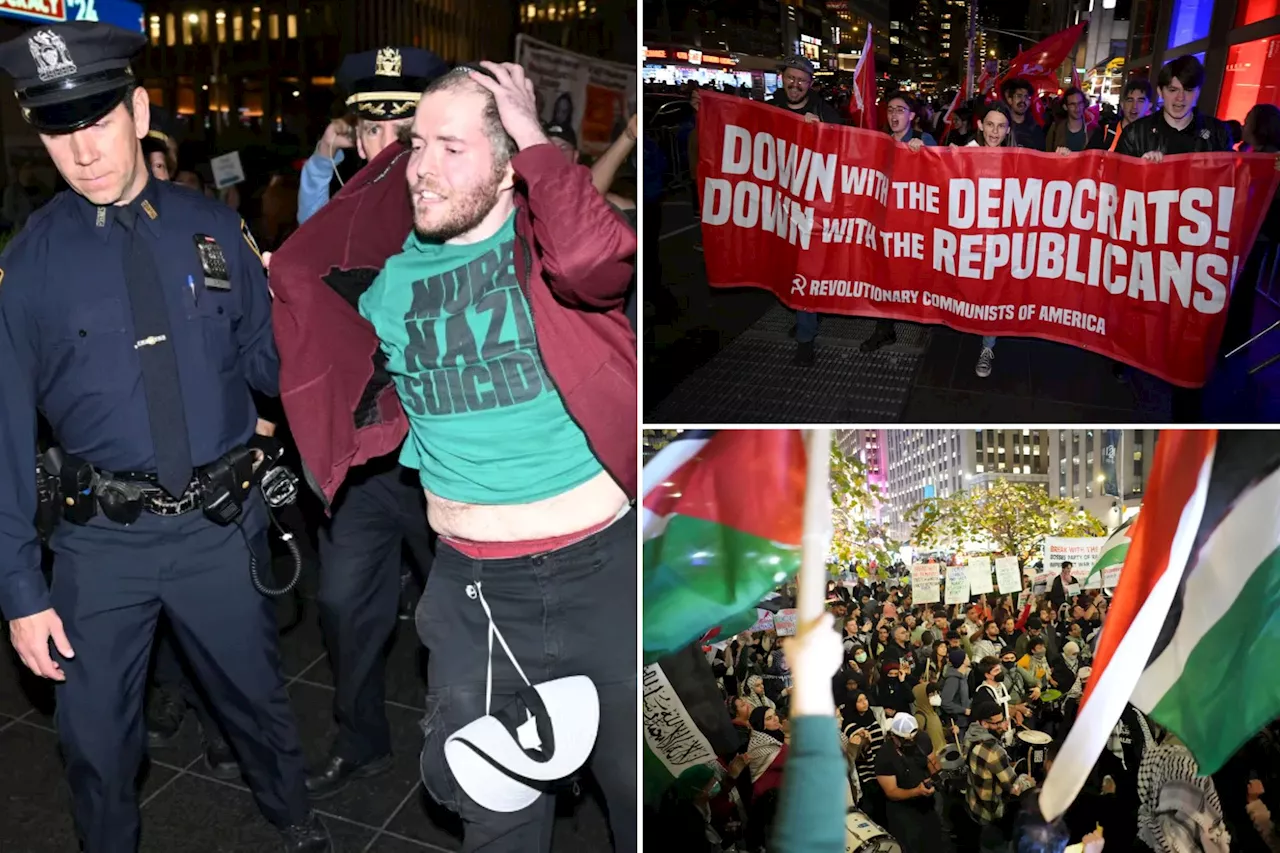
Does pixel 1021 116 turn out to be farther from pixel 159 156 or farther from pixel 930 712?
pixel 930 712

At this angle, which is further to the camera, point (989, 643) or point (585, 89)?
point (585, 89)

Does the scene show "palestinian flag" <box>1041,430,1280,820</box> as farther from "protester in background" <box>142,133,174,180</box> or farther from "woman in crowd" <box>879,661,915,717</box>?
"protester in background" <box>142,133,174,180</box>

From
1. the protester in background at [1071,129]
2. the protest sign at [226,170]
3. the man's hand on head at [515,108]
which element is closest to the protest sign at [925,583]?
the man's hand on head at [515,108]

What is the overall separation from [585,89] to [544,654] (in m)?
1.84

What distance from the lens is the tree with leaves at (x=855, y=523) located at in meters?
2.16

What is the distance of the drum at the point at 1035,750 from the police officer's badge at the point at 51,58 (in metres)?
2.54

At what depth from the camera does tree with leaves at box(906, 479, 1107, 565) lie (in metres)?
2.15

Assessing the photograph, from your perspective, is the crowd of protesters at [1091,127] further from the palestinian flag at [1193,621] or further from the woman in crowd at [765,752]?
the woman in crowd at [765,752]

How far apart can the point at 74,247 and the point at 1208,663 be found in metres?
2.66

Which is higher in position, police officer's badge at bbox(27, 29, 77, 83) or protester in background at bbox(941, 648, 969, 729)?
police officer's badge at bbox(27, 29, 77, 83)

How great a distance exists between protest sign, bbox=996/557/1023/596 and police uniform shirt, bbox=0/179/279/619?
1813 mm

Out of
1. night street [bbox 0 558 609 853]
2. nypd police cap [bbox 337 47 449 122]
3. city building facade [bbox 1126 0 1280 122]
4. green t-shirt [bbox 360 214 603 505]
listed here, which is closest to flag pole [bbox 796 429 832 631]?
green t-shirt [bbox 360 214 603 505]

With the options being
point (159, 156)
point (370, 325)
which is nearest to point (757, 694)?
point (370, 325)

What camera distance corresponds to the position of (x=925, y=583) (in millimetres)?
2186
